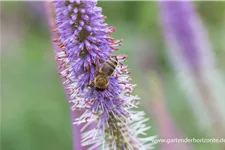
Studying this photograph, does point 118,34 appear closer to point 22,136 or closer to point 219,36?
point 219,36

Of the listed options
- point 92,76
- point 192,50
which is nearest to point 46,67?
point 192,50

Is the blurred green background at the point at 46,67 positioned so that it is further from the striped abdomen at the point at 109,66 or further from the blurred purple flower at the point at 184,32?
the striped abdomen at the point at 109,66

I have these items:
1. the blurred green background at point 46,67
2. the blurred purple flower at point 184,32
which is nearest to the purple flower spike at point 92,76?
the blurred purple flower at point 184,32

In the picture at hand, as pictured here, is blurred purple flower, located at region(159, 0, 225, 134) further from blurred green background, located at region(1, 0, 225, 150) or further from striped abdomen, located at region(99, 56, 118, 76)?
striped abdomen, located at region(99, 56, 118, 76)

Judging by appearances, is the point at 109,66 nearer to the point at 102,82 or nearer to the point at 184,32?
the point at 102,82

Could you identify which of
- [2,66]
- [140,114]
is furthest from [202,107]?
[2,66]

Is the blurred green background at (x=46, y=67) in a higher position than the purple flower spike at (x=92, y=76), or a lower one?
higher

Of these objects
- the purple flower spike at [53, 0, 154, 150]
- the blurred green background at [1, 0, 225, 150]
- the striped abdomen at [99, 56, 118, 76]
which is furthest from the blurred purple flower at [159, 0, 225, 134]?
the striped abdomen at [99, 56, 118, 76]
